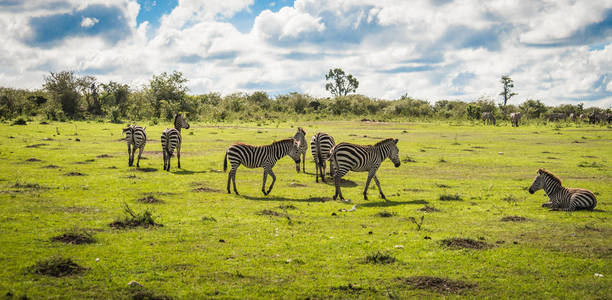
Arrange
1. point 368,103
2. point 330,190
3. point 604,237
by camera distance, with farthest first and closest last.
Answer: point 368,103
point 330,190
point 604,237

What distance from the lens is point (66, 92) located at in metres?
57.2

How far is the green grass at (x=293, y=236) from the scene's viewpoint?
7.56 metres

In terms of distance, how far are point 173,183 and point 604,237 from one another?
14202 millimetres

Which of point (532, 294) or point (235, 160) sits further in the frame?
point (235, 160)

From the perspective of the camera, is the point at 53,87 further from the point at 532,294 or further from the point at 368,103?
the point at 532,294

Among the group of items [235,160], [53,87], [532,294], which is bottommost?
[532,294]

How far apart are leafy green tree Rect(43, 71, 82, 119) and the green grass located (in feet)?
134

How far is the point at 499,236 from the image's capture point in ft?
34.8

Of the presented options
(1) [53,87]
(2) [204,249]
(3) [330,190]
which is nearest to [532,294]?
(2) [204,249]

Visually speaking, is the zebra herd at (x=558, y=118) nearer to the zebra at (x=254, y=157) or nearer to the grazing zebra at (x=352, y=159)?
the grazing zebra at (x=352, y=159)

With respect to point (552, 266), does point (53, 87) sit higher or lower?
higher

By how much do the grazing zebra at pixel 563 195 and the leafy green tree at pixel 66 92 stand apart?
56.6 metres

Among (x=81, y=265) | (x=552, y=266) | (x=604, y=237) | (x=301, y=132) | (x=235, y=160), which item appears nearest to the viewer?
(x=81, y=265)

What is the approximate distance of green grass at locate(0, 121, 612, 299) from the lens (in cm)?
756
